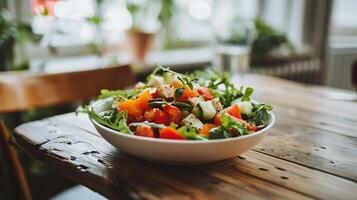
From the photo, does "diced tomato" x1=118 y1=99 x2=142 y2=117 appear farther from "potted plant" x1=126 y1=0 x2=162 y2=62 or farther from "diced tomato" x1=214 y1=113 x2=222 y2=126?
"potted plant" x1=126 y1=0 x2=162 y2=62

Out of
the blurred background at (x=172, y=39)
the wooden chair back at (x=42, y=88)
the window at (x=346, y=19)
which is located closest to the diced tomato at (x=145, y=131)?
the wooden chair back at (x=42, y=88)

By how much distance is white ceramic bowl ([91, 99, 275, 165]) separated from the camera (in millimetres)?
704

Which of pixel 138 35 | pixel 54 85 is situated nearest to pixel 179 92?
pixel 54 85

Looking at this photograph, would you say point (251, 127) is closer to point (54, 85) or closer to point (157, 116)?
point (157, 116)

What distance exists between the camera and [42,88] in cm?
127

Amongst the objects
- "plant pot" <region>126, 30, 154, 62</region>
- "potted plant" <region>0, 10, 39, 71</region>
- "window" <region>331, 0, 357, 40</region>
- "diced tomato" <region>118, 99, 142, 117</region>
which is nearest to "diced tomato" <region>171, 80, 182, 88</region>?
"diced tomato" <region>118, 99, 142, 117</region>

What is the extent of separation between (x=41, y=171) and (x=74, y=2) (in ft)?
2.70

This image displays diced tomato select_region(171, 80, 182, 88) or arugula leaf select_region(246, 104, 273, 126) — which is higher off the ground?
diced tomato select_region(171, 80, 182, 88)

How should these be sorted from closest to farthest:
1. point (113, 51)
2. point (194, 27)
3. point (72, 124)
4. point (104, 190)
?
point (104, 190)
point (72, 124)
point (113, 51)
point (194, 27)

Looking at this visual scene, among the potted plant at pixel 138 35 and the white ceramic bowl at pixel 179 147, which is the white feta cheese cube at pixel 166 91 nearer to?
the white ceramic bowl at pixel 179 147

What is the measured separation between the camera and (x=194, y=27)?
2.75 m

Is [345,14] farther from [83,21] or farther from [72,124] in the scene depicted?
[72,124]

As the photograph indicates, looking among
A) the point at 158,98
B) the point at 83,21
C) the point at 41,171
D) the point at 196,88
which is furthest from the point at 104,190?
the point at 83,21

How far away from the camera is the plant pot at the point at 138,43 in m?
2.08
